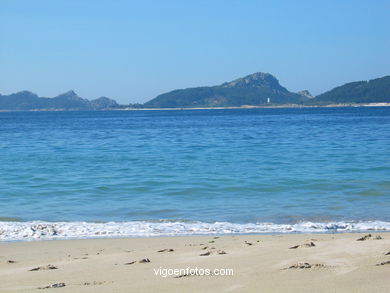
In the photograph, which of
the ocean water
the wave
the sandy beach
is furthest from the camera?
the ocean water

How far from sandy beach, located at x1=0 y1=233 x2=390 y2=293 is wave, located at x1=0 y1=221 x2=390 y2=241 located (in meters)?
1.04

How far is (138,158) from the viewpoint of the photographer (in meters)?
28.1

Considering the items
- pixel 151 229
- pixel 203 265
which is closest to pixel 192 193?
pixel 151 229

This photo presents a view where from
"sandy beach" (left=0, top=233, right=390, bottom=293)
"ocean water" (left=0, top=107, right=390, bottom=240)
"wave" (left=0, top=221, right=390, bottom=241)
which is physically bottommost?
"ocean water" (left=0, top=107, right=390, bottom=240)

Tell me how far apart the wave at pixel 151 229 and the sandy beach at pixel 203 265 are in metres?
1.04

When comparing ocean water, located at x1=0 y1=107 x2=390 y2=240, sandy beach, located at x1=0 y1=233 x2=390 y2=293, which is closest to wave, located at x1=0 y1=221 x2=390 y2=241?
ocean water, located at x1=0 y1=107 x2=390 y2=240

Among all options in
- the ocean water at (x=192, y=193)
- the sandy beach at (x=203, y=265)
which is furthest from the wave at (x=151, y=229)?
the sandy beach at (x=203, y=265)

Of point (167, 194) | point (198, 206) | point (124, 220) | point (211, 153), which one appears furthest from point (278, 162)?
point (124, 220)

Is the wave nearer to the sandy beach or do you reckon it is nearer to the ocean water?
the ocean water

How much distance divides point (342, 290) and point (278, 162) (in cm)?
1906

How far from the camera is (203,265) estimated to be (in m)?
7.62

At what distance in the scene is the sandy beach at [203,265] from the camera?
256 inches

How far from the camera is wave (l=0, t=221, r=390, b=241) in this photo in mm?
11453

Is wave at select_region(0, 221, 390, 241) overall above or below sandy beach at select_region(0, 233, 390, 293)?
below
